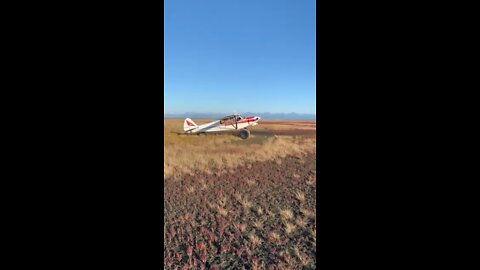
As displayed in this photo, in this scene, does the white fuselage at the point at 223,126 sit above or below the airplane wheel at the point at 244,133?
above

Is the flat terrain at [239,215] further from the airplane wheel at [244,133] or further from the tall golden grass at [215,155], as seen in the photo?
the airplane wheel at [244,133]

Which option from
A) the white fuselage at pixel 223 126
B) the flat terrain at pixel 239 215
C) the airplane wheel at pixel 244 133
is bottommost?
the flat terrain at pixel 239 215

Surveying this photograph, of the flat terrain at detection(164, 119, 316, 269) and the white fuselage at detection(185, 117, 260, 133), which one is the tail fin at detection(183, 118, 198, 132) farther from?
the flat terrain at detection(164, 119, 316, 269)

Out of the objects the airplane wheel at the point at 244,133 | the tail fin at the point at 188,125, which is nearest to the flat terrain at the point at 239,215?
the tail fin at the point at 188,125
